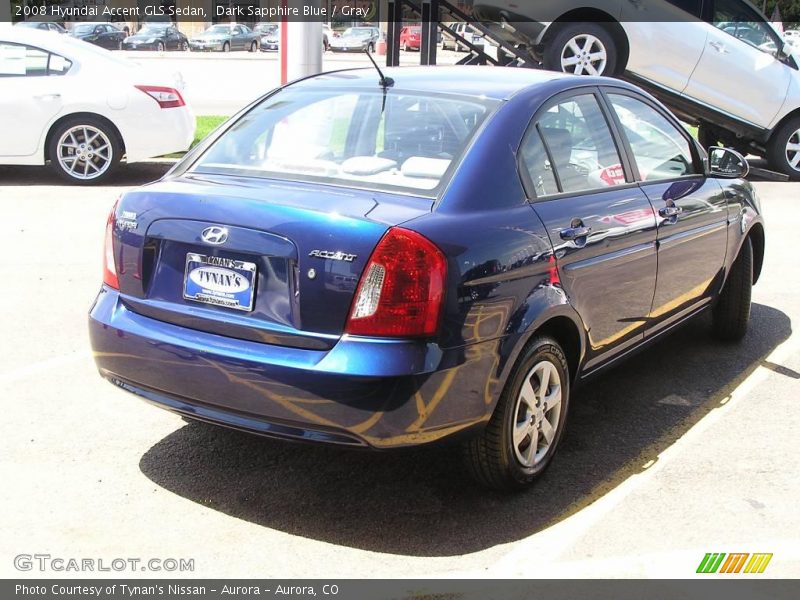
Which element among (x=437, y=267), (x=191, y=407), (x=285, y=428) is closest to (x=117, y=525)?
(x=191, y=407)

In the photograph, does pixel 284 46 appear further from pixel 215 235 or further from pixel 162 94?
pixel 215 235

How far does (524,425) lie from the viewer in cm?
378

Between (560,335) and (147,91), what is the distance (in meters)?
7.65

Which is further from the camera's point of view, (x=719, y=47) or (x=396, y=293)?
(x=719, y=47)

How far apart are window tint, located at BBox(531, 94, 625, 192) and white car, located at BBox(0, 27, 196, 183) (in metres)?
7.04

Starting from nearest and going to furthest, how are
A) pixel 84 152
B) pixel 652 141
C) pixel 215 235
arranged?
pixel 215 235 < pixel 652 141 < pixel 84 152

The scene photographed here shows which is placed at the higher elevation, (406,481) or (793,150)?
(793,150)

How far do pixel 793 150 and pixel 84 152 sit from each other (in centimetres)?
944

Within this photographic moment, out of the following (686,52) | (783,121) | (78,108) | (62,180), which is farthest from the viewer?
(783,121)

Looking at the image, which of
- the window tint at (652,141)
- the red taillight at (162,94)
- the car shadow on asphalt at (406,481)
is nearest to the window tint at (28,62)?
the red taillight at (162,94)

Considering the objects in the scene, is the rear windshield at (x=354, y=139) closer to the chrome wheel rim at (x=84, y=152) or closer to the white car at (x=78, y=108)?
the white car at (x=78, y=108)

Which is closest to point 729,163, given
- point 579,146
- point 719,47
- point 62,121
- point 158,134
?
point 579,146

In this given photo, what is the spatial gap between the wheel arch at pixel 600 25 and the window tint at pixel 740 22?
1319 millimetres

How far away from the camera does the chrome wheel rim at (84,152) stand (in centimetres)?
1039
